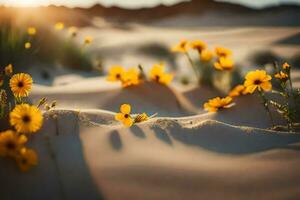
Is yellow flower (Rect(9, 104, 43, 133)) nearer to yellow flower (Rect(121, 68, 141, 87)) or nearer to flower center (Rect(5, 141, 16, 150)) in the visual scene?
flower center (Rect(5, 141, 16, 150))

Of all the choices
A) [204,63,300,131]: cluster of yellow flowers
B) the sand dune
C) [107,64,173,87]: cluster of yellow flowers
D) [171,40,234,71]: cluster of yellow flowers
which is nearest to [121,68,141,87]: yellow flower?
[107,64,173,87]: cluster of yellow flowers

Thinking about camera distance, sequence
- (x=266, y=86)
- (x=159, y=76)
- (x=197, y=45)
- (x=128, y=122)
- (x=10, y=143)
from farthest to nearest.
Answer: (x=197, y=45) → (x=159, y=76) → (x=266, y=86) → (x=128, y=122) → (x=10, y=143)

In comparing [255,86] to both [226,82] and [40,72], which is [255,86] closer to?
[226,82]

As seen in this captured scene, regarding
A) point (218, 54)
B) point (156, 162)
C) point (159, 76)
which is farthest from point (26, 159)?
point (218, 54)

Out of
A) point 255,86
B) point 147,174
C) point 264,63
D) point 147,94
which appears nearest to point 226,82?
point 147,94

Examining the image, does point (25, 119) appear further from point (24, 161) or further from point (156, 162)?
point (156, 162)

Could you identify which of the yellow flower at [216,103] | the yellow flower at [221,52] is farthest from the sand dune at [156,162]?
the yellow flower at [221,52]
